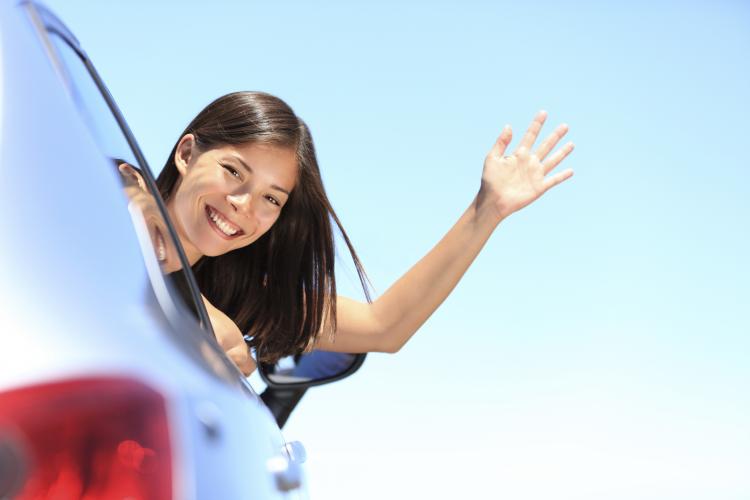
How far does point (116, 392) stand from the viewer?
77 centimetres

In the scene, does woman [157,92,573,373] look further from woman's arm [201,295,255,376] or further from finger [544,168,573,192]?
woman's arm [201,295,255,376]

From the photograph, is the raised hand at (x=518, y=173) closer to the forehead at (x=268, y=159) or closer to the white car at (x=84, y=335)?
the forehead at (x=268, y=159)

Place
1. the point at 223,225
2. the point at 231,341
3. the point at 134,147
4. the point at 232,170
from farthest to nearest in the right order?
1. the point at 232,170
2. the point at 223,225
3. the point at 231,341
4. the point at 134,147

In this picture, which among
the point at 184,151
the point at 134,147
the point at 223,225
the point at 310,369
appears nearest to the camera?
the point at 134,147

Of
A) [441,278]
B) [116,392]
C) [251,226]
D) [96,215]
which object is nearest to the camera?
[116,392]

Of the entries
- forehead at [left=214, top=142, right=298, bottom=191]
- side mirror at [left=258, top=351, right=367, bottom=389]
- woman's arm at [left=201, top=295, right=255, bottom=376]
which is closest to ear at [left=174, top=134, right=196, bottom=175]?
forehead at [left=214, top=142, right=298, bottom=191]

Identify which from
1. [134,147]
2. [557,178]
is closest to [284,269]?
[557,178]

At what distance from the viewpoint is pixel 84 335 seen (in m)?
0.79

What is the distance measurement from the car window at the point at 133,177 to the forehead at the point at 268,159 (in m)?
1.72

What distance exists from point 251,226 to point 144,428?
8.25ft

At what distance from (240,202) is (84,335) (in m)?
2.48

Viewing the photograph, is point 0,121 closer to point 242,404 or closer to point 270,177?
point 242,404

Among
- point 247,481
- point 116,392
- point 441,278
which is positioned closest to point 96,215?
point 116,392

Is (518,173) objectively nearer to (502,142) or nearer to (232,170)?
(502,142)
